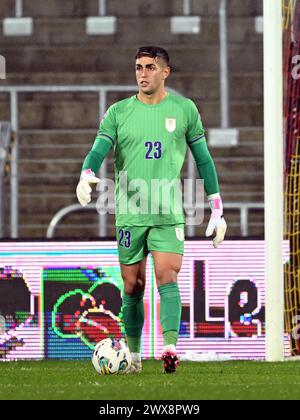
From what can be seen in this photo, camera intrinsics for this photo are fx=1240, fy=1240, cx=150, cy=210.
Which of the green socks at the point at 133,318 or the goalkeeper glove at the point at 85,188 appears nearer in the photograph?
the goalkeeper glove at the point at 85,188

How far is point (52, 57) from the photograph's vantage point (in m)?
12.6

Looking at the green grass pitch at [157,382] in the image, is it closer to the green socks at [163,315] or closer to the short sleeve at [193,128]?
the green socks at [163,315]

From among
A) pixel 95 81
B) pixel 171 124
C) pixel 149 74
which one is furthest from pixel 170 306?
pixel 95 81

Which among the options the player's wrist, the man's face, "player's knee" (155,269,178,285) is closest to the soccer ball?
"player's knee" (155,269,178,285)

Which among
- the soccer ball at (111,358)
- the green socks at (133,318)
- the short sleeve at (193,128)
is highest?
the short sleeve at (193,128)

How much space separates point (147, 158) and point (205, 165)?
367 mm

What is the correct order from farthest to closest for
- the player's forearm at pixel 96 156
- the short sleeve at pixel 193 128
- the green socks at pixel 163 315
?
the short sleeve at pixel 193 128 < the player's forearm at pixel 96 156 < the green socks at pixel 163 315

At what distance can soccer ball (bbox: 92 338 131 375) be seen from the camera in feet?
19.2

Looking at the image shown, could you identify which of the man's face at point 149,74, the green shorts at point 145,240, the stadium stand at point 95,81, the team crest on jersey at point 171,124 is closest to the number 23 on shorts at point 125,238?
the green shorts at point 145,240

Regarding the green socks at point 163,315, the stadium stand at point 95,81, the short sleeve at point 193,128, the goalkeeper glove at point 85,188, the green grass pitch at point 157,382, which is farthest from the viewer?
the stadium stand at point 95,81

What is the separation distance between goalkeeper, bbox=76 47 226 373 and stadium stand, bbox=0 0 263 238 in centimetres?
564

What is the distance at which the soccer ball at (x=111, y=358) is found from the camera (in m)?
5.84
